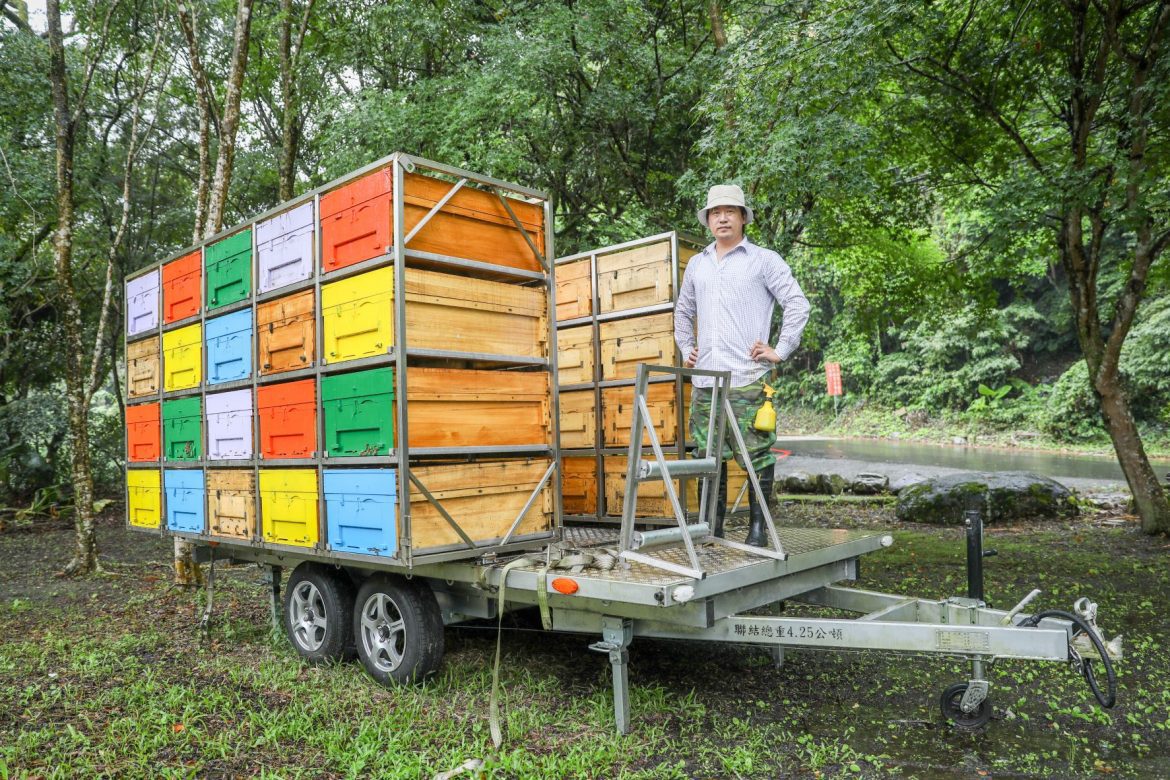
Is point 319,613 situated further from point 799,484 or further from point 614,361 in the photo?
point 799,484

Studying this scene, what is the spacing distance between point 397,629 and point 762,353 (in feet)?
9.79

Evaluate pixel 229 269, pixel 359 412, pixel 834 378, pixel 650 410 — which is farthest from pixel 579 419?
pixel 834 378

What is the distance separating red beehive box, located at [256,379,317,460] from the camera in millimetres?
5363

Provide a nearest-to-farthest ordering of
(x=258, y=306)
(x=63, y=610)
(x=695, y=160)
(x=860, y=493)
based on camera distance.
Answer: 1. (x=258, y=306)
2. (x=63, y=610)
3. (x=695, y=160)
4. (x=860, y=493)

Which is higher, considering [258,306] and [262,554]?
[258,306]

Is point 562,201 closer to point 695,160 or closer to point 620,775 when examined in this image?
point 695,160

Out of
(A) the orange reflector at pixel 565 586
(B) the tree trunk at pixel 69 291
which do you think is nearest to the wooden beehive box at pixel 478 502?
(A) the orange reflector at pixel 565 586

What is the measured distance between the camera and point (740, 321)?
516cm

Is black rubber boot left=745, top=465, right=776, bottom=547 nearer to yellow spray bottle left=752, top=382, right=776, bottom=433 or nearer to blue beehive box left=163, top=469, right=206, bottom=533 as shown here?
yellow spray bottle left=752, top=382, right=776, bottom=433

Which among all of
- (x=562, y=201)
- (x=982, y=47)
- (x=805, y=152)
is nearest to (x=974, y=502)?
(x=805, y=152)

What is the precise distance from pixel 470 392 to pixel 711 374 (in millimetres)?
1539

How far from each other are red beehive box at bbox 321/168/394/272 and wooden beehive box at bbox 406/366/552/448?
2.84 feet

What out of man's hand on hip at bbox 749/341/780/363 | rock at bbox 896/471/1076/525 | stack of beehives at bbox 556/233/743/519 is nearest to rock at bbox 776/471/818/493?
rock at bbox 896/471/1076/525

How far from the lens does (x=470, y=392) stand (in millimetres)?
5039
